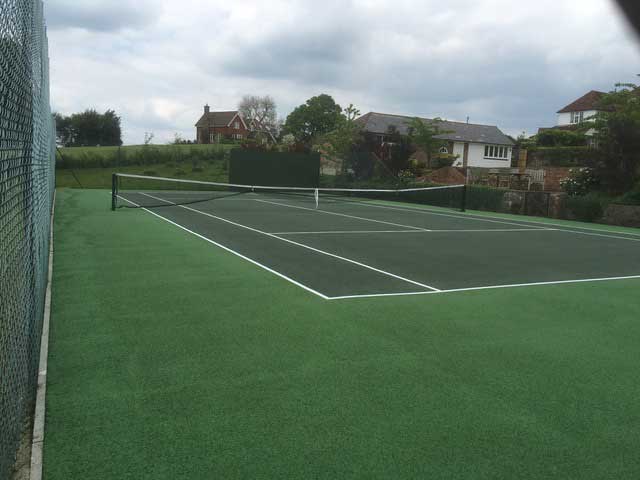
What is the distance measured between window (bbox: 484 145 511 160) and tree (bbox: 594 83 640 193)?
3397cm

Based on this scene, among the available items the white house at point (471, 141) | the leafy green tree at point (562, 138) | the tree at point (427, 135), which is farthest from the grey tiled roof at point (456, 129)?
the tree at point (427, 135)

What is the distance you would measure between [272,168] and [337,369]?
92.0ft

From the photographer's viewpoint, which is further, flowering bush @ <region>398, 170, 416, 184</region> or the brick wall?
flowering bush @ <region>398, 170, 416, 184</region>

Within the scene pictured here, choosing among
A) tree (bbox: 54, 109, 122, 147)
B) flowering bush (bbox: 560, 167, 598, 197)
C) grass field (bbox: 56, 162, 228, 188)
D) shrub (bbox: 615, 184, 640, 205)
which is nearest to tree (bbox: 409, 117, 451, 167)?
grass field (bbox: 56, 162, 228, 188)

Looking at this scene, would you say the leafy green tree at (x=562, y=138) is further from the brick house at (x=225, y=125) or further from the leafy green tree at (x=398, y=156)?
the brick house at (x=225, y=125)

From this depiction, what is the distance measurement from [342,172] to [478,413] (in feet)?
93.5

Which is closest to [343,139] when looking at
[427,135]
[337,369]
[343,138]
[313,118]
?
[343,138]

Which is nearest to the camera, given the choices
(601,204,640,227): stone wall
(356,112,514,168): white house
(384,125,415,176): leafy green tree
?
(601,204,640,227): stone wall

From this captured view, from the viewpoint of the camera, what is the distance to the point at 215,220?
15.0 metres

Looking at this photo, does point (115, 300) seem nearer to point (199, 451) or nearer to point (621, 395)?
point (199, 451)

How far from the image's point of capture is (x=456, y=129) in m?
55.2

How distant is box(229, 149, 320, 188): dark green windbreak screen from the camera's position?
31.3 meters

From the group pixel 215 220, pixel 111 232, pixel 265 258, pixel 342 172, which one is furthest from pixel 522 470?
pixel 342 172

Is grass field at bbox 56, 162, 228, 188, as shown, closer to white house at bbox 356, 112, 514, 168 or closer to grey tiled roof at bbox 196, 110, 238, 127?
white house at bbox 356, 112, 514, 168
